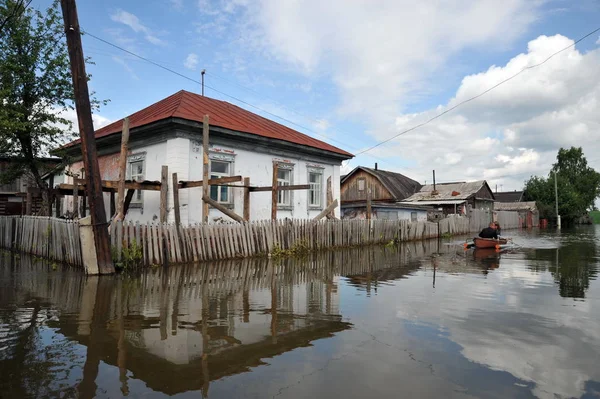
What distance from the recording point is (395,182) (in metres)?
39.9

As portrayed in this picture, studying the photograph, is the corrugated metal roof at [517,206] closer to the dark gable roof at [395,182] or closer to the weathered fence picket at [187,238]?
the dark gable roof at [395,182]

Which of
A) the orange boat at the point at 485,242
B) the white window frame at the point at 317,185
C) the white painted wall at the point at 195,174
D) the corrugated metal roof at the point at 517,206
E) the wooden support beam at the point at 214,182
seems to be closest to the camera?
the wooden support beam at the point at 214,182

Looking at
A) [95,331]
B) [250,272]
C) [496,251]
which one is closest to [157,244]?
[250,272]

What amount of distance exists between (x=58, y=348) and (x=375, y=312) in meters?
4.02

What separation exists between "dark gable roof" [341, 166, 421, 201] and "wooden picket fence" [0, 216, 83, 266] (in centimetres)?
2869

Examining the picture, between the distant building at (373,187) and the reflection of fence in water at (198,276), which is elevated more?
the distant building at (373,187)

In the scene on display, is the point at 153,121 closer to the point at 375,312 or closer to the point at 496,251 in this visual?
the point at 375,312

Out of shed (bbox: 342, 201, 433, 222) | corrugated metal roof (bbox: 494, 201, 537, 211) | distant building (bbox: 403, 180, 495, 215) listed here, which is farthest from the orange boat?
corrugated metal roof (bbox: 494, 201, 537, 211)

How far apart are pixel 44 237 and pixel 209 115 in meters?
6.54

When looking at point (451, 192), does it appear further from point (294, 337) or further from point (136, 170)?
point (294, 337)

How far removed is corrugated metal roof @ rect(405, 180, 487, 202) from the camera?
37.1 m

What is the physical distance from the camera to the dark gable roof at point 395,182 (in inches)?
1463

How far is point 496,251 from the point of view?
52.2 ft

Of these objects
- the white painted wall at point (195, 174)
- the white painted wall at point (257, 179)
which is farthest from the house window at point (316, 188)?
the white painted wall at point (195, 174)
